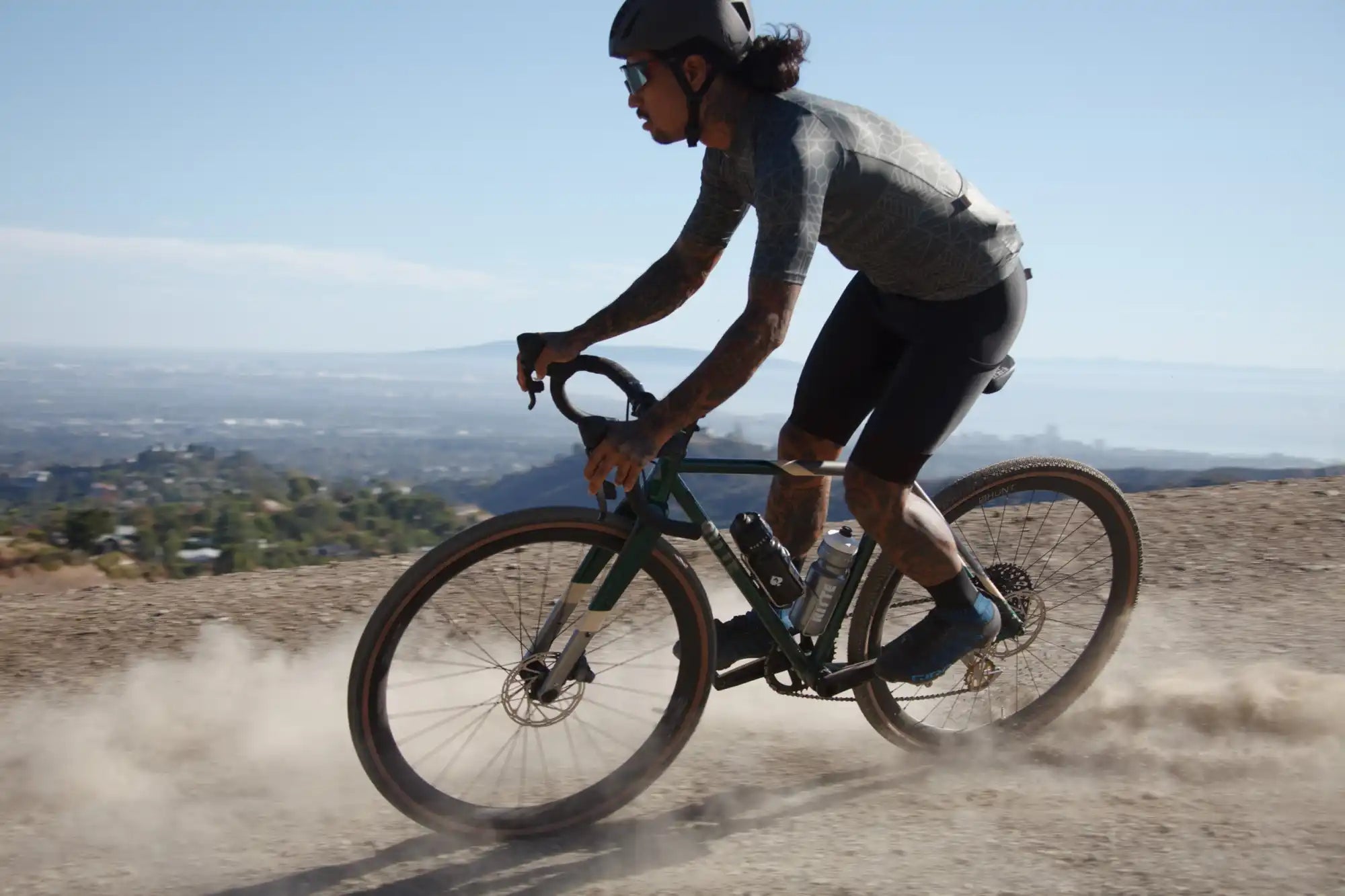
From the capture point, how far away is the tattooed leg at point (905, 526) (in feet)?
11.6

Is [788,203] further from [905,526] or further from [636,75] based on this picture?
[905,526]

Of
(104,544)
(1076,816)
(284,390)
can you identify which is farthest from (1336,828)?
(284,390)

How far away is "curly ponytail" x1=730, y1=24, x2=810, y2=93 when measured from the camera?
319cm

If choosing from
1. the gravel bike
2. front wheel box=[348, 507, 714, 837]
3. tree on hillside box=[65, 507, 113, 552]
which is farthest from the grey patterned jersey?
tree on hillside box=[65, 507, 113, 552]

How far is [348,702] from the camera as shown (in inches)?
124

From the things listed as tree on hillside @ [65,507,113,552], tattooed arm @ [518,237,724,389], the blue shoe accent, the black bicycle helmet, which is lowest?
the blue shoe accent

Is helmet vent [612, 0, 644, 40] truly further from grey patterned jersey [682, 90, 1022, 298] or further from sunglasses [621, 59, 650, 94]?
grey patterned jersey [682, 90, 1022, 298]

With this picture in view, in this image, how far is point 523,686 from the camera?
11.3 feet

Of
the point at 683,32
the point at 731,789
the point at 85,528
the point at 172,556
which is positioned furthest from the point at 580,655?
the point at 85,528

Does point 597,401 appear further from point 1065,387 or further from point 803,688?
point 1065,387

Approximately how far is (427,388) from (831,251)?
133m

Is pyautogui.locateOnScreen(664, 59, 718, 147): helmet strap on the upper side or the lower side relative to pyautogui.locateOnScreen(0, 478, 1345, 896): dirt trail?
upper

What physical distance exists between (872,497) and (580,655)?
1007 mm

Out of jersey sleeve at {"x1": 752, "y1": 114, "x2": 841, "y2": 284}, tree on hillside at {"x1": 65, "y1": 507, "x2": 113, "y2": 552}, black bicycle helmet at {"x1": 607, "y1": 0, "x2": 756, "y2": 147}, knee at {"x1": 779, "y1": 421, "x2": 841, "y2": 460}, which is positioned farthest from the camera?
tree on hillside at {"x1": 65, "y1": 507, "x2": 113, "y2": 552}
